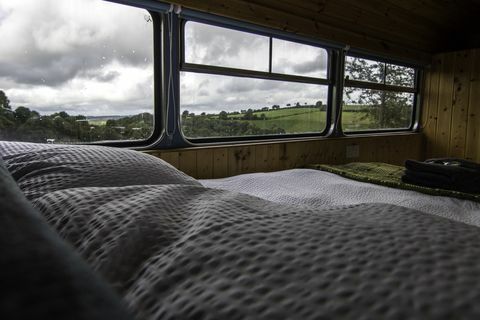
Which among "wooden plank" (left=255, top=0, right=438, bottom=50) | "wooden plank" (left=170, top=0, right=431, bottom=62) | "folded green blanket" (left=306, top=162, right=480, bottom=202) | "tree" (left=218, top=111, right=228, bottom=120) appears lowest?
"folded green blanket" (left=306, top=162, right=480, bottom=202)

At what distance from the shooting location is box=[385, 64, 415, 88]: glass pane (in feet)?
12.4

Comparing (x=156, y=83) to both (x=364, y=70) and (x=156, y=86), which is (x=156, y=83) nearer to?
(x=156, y=86)

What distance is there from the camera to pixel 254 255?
346 mm

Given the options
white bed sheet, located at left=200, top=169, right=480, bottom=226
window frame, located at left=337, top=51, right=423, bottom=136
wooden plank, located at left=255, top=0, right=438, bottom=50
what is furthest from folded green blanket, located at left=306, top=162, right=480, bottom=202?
wooden plank, located at left=255, top=0, right=438, bottom=50

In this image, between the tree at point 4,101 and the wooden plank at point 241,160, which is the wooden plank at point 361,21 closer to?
the wooden plank at point 241,160

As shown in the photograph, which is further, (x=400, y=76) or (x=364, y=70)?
(x=400, y=76)

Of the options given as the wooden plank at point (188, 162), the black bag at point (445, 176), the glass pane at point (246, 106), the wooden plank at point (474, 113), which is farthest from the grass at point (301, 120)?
the wooden plank at point (474, 113)

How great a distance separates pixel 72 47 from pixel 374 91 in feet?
9.99

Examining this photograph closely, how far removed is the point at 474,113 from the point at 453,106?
0.79 feet

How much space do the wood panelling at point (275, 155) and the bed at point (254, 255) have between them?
5.00 ft

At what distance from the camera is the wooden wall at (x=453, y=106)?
385cm

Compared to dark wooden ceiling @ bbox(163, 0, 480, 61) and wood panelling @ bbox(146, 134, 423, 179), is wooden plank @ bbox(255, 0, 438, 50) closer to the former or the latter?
dark wooden ceiling @ bbox(163, 0, 480, 61)

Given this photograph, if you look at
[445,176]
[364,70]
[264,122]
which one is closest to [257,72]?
[264,122]

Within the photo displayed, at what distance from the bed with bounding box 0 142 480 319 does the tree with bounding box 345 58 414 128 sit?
10.2 feet
